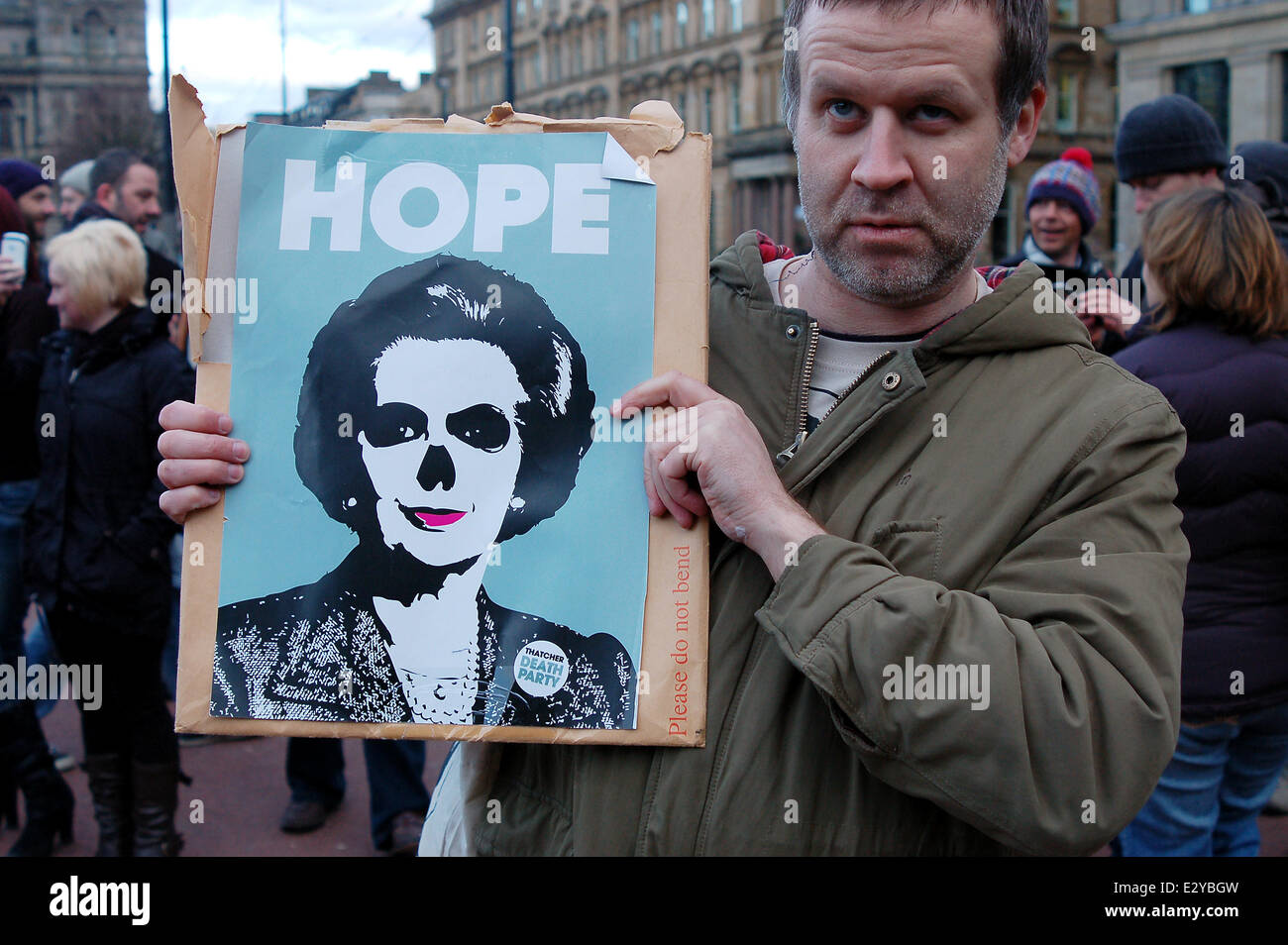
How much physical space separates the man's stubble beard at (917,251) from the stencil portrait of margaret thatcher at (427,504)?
40 centimetres

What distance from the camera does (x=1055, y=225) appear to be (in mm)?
4992

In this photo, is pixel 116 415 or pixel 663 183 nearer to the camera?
pixel 663 183

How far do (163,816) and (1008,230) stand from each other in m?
33.7

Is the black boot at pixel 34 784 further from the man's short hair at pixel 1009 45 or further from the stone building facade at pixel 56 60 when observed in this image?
the stone building facade at pixel 56 60

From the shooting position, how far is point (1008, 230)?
34.2 m

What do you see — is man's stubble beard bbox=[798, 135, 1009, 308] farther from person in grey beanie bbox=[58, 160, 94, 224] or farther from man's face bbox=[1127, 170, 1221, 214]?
person in grey beanie bbox=[58, 160, 94, 224]

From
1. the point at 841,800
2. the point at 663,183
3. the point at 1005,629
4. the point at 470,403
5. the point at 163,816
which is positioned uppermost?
the point at 663,183

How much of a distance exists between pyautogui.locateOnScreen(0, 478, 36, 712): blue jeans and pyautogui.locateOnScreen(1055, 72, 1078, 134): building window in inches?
1417

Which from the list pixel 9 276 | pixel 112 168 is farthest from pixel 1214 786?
pixel 112 168

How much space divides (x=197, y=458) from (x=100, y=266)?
3.00 metres

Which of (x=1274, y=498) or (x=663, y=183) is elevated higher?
(x=663, y=183)

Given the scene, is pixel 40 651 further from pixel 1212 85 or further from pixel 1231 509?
pixel 1212 85
